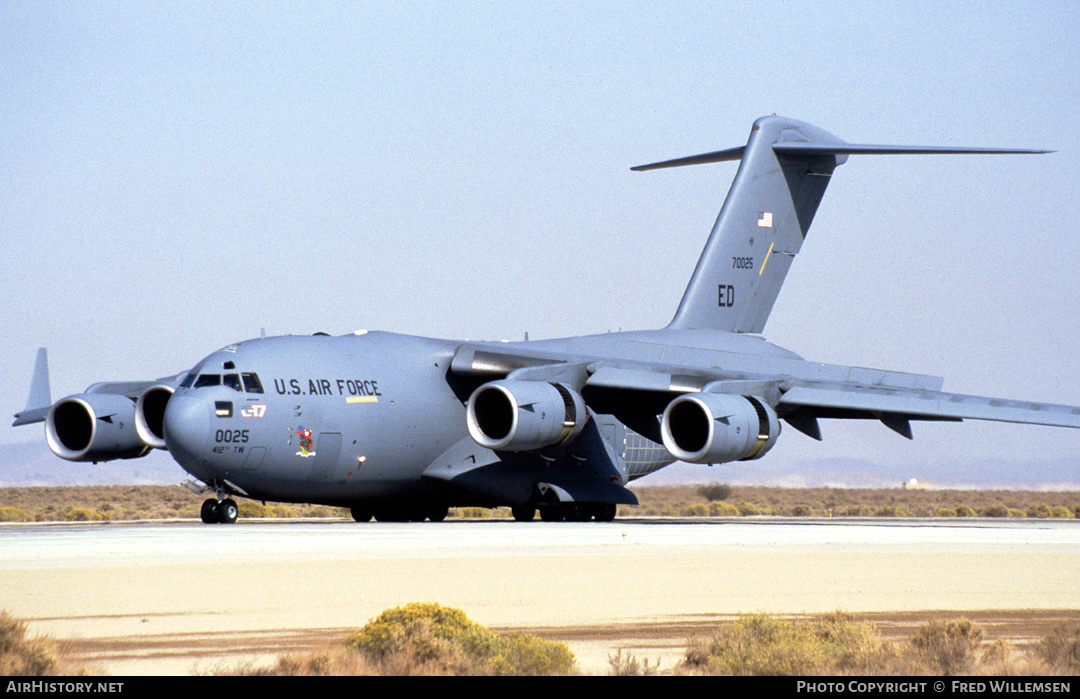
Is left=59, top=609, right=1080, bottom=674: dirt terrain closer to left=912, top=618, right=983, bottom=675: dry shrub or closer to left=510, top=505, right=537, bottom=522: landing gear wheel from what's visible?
left=912, top=618, right=983, bottom=675: dry shrub

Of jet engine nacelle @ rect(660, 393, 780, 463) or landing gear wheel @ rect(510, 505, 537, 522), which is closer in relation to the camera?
jet engine nacelle @ rect(660, 393, 780, 463)

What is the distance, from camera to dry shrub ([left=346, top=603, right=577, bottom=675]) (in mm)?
8086

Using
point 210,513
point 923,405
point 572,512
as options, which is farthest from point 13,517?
point 923,405

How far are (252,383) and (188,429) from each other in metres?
1.34

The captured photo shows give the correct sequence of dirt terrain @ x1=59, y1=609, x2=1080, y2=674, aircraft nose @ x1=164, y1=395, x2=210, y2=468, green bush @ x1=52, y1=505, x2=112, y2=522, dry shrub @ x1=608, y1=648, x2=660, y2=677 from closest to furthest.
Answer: dry shrub @ x1=608, y1=648, x2=660, y2=677
dirt terrain @ x1=59, y1=609, x2=1080, y2=674
aircraft nose @ x1=164, y1=395, x2=210, y2=468
green bush @ x1=52, y1=505, x2=112, y2=522

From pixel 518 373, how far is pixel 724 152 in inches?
389

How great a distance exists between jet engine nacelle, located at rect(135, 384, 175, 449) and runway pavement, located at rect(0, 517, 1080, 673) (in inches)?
135

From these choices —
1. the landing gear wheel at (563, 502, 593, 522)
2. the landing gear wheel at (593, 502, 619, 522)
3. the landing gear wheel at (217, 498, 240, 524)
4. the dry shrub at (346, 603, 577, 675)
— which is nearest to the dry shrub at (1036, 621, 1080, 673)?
the dry shrub at (346, 603, 577, 675)

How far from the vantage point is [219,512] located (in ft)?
75.8

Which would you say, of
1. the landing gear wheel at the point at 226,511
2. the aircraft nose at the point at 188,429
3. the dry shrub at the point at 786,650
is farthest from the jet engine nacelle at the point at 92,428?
the dry shrub at the point at 786,650

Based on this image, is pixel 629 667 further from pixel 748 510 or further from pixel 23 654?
pixel 748 510

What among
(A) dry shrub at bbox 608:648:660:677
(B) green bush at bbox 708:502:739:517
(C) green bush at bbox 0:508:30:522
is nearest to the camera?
(A) dry shrub at bbox 608:648:660:677

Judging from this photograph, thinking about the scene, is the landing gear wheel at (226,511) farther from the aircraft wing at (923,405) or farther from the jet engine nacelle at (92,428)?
the aircraft wing at (923,405)

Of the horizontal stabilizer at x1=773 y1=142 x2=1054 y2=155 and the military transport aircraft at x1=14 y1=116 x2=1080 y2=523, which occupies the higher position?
the horizontal stabilizer at x1=773 y1=142 x2=1054 y2=155
